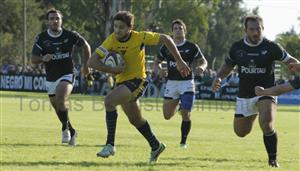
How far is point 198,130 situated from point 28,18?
197 feet

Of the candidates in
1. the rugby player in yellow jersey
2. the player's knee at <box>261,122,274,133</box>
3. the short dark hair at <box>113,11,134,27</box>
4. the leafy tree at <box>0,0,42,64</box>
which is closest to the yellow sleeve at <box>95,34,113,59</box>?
the rugby player in yellow jersey

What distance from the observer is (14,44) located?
80938 millimetres

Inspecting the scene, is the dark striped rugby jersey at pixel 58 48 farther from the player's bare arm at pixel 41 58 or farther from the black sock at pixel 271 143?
the black sock at pixel 271 143

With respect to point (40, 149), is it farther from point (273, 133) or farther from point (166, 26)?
point (166, 26)

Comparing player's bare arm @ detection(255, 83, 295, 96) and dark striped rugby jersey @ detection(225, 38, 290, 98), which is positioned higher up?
dark striped rugby jersey @ detection(225, 38, 290, 98)

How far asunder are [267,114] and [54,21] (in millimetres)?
4840

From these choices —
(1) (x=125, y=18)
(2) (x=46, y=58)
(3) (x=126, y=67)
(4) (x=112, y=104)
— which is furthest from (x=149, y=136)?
(2) (x=46, y=58)

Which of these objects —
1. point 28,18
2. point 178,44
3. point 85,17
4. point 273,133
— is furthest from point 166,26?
point 273,133

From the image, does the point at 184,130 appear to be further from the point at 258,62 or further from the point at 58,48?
the point at 258,62

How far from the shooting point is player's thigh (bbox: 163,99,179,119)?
15.4 m

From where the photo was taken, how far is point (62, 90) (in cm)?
1424

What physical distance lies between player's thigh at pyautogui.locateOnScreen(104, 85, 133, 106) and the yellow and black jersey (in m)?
0.21

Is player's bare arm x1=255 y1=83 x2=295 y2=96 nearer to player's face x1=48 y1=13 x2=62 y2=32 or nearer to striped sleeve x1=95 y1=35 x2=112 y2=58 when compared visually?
striped sleeve x1=95 y1=35 x2=112 y2=58

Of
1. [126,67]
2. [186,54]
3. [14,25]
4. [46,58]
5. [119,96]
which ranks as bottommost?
[119,96]
